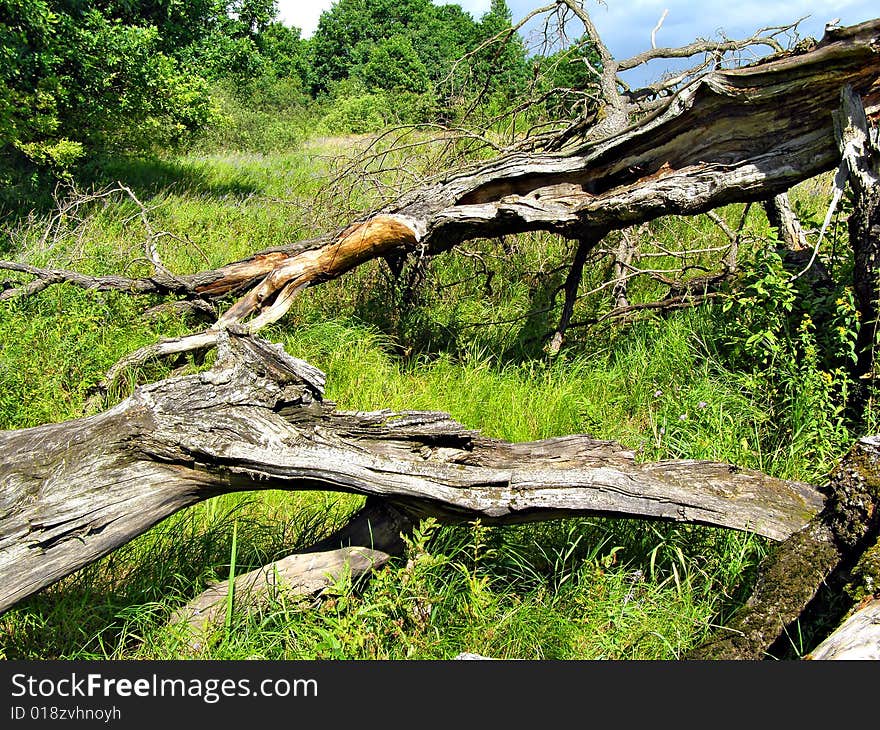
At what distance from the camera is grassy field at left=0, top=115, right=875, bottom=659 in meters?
2.55

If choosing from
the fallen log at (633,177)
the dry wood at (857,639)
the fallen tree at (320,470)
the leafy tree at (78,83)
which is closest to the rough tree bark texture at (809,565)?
the fallen tree at (320,470)

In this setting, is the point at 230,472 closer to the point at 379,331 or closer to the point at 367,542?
the point at 367,542

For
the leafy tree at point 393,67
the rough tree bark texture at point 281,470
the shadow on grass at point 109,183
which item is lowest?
the rough tree bark texture at point 281,470

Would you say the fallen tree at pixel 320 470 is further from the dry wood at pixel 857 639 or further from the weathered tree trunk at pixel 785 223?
the weathered tree trunk at pixel 785 223

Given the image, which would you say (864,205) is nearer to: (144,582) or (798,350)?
(798,350)

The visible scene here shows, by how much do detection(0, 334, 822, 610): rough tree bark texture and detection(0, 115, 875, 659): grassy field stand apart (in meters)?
0.22

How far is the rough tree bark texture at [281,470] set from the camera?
2.34 meters

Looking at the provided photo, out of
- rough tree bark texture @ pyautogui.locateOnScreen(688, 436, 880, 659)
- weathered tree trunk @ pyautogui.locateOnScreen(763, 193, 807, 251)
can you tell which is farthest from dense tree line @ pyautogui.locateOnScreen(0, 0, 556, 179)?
rough tree bark texture @ pyautogui.locateOnScreen(688, 436, 880, 659)

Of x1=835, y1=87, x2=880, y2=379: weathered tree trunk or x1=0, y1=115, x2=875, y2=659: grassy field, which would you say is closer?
x1=0, y1=115, x2=875, y2=659: grassy field

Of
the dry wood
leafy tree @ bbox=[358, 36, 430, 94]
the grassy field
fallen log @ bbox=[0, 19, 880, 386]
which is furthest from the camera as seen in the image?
leafy tree @ bbox=[358, 36, 430, 94]

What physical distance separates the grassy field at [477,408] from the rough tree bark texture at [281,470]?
225 mm

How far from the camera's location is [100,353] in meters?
4.66

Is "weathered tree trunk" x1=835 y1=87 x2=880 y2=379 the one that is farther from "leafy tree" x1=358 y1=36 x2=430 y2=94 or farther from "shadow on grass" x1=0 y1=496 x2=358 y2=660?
"leafy tree" x1=358 y1=36 x2=430 y2=94

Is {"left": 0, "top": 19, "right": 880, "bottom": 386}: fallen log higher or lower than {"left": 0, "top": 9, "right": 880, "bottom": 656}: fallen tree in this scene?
higher
